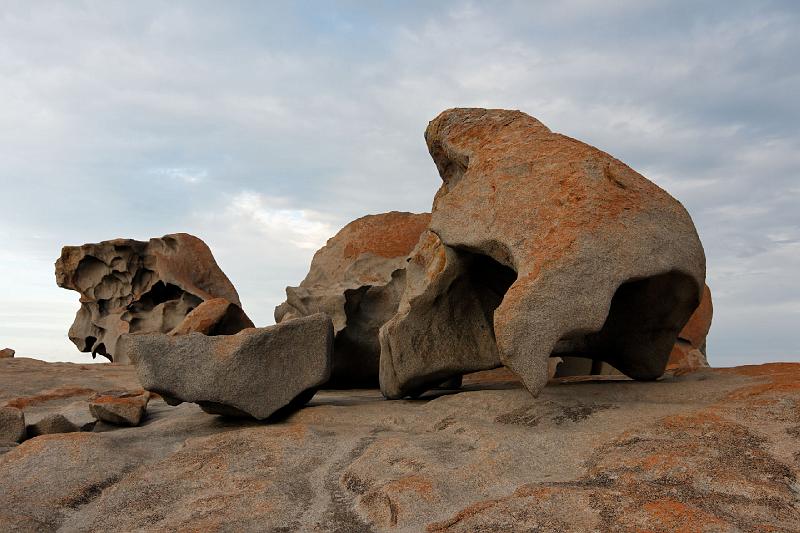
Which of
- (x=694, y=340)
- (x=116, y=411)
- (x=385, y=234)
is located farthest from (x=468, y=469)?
(x=694, y=340)

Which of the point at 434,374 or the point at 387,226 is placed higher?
the point at 387,226

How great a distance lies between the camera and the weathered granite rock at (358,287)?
927cm

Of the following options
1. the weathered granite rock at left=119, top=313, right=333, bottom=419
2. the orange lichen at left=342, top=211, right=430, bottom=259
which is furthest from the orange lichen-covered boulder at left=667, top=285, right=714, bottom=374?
the weathered granite rock at left=119, top=313, right=333, bottom=419

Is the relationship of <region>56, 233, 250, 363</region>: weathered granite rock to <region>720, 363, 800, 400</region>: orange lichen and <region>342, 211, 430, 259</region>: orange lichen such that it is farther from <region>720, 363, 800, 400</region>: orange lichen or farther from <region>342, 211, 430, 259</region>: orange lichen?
<region>720, 363, 800, 400</region>: orange lichen

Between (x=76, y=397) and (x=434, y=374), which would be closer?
(x=434, y=374)

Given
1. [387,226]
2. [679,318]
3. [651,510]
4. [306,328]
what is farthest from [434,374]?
[387,226]

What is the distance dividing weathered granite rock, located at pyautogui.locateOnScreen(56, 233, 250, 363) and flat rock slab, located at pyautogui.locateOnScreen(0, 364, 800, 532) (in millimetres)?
10436

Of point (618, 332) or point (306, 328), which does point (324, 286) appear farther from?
point (618, 332)

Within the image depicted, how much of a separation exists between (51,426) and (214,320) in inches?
183

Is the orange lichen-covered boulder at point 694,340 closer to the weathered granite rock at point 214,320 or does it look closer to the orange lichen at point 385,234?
the orange lichen at point 385,234

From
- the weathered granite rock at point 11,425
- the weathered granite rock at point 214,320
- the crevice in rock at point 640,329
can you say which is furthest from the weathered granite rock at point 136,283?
the crevice in rock at point 640,329

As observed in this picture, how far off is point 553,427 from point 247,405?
2.66 meters

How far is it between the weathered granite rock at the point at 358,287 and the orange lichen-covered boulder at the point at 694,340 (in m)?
4.75

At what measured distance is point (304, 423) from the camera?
6.25 meters
